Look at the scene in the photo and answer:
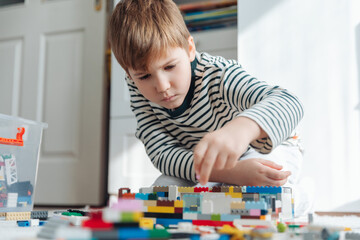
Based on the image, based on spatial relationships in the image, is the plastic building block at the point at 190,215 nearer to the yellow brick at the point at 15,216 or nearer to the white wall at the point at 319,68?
the yellow brick at the point at 15,216

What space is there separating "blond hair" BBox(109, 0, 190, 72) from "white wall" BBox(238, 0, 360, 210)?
608mm

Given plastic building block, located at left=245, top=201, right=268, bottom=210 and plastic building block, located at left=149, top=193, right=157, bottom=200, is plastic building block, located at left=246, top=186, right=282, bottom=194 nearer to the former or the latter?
plastic building block, located at left=245, top=201, right=268, bottom=210

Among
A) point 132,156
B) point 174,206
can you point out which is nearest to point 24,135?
point 174,206

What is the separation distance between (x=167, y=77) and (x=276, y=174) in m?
0.26

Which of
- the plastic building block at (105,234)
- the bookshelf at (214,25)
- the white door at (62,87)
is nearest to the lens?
the plastic building block at (105,234)

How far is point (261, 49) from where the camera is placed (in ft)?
4.17

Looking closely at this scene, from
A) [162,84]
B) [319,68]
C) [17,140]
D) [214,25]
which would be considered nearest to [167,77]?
[162,84]

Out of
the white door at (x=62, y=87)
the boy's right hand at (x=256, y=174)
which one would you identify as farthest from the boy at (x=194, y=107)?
the white door at (x=62, y=87)

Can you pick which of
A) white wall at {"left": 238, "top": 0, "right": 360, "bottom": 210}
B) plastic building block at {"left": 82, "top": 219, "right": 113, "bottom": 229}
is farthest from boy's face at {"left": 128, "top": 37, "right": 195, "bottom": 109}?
white wall at {"left": 238, "top": 0, "right": 360, "bottom": 210}

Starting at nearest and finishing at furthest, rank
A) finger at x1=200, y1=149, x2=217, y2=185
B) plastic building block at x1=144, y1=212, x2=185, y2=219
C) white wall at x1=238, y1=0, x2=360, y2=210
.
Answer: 1. finger at x1=200, y1=149, x2=217, y2=185
2. plastic building block at x1=144, y1=212, x2=185, y2=219
3. white wall at x1=238, y1=0, x2=360, y2=210

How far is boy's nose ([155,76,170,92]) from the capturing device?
0.64 m

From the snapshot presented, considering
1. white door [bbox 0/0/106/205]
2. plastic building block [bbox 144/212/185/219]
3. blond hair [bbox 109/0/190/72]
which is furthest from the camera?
white door [bbox 0/0/106/205]

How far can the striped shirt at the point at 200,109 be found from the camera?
0.64 m

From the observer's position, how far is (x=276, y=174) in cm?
69
